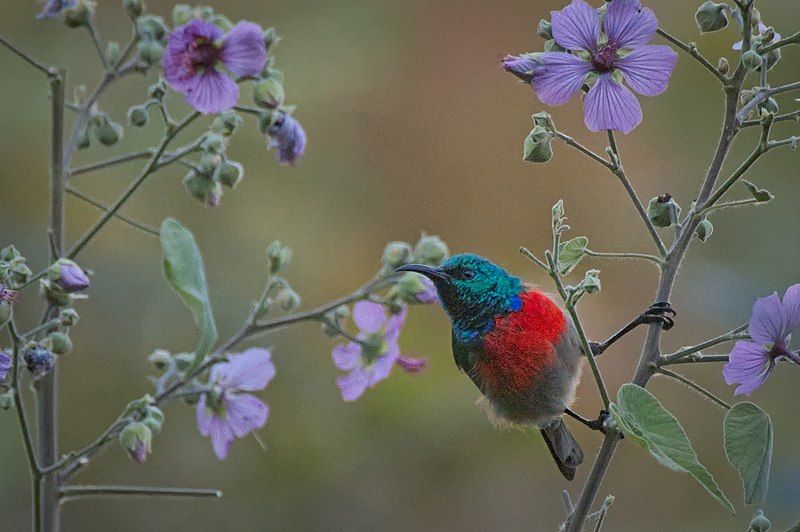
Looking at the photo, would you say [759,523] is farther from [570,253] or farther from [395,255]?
[395,255]

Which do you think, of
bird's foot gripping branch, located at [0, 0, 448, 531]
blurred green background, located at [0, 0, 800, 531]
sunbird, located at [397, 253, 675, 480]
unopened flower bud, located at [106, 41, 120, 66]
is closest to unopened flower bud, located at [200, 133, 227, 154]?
bird's foot gripping branch, located at [0, 0, 448, 531]

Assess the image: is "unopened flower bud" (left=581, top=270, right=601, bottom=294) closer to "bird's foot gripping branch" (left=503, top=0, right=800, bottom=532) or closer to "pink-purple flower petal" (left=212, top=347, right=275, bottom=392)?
"bird's foot gripping branch" (left=503, top=0, right=800, bottom=532)

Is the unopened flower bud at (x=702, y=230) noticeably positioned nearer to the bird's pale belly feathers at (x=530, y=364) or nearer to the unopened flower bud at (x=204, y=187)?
the bird's pale belly feathers at (x=530, y=364)

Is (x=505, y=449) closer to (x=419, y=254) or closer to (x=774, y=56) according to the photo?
(x=419, y=254)

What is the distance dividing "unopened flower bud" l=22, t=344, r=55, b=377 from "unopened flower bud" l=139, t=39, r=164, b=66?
0.25m

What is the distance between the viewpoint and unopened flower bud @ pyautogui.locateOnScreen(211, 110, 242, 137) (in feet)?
2.66

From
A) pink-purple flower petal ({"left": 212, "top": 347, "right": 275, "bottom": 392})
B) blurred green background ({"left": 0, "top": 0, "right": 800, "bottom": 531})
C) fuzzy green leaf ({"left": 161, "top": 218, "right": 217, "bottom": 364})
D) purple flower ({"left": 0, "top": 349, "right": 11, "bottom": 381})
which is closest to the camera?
purple flower ({"left": 0, "top": 349, "right": 11, "bottom": 381})

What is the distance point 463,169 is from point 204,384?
1.28 metres

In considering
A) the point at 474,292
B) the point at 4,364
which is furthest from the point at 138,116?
the point at 474,292

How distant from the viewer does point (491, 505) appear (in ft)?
5.83

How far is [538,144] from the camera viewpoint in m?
0.72

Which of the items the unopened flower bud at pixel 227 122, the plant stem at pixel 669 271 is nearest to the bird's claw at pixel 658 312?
the plant stem at pixel 669 271

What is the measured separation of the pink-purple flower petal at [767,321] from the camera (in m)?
0.65

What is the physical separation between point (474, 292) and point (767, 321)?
13.5 inches
